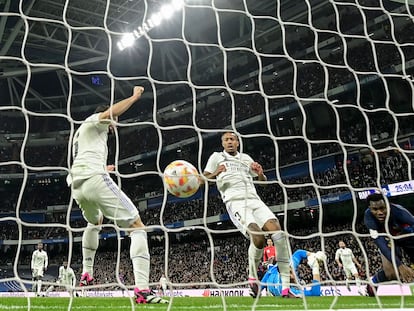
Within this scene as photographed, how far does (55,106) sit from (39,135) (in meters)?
2.26

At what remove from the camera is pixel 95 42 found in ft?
80.0

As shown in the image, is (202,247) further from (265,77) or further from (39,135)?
(39,135)

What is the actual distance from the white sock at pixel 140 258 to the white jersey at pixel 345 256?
7529 millimetres

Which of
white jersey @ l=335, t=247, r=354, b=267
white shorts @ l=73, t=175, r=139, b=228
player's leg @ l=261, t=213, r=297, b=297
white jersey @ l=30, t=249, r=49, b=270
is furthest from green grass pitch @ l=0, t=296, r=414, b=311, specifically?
white jersey @ l=30, t=249, r=49, b=270


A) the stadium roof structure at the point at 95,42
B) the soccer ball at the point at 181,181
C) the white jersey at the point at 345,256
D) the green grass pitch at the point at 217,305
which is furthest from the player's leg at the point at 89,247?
the stadium roof structure at the point at 95,42

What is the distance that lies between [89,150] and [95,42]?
21890 mm

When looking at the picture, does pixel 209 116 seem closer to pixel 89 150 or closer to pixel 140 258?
pixel 89 150

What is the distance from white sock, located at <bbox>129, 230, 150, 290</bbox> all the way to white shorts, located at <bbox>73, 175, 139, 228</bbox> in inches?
5.1

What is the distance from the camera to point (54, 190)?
28656mm

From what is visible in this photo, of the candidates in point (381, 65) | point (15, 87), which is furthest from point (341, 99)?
point (15, 87)

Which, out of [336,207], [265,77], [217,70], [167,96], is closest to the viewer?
[336,207]

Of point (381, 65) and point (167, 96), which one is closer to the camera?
point (381, 65)

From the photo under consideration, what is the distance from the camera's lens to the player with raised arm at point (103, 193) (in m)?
3.60

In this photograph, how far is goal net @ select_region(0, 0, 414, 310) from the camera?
58.6ft
